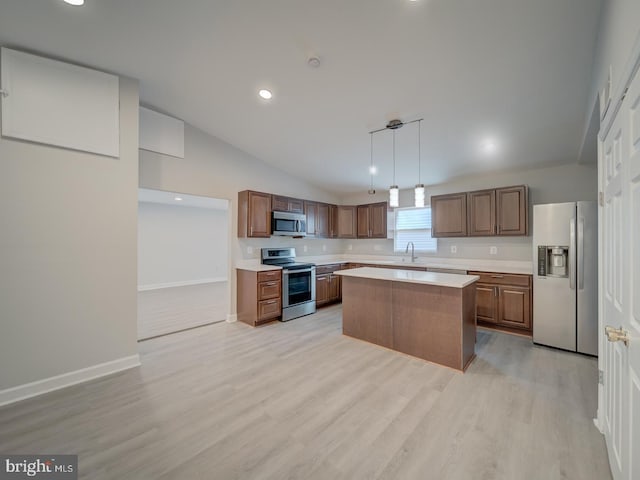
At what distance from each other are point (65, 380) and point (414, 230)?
5.52 metres

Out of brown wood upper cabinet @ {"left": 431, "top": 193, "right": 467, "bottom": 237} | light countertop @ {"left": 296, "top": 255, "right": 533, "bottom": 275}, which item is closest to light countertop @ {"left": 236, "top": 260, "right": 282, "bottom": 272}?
light countertop @ {"left": 296, "top": 255, "right": 533, "bottom": 275}

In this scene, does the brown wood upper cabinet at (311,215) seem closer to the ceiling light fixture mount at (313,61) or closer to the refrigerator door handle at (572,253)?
the ceiling light fixture mount at (313,61)

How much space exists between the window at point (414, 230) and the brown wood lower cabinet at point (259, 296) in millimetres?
2779

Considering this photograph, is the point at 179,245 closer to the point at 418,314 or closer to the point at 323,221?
the point at 323,221

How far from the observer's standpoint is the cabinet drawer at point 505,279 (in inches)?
141

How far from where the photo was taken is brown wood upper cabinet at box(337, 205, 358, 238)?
19.8 ft

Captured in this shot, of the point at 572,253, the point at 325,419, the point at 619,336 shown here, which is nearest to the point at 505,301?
the point at 572,253

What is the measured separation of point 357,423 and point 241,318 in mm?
2945

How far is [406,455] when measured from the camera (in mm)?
1642

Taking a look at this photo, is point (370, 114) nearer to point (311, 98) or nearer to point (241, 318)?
point (311, 98)

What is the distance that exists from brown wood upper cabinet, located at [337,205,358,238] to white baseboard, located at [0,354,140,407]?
14.3ft

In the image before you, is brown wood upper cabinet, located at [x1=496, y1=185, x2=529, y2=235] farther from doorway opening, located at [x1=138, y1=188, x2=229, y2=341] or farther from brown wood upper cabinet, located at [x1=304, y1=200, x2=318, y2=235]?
doorway opening, located at [x1=138, y1=188, x2=229, y2=341]

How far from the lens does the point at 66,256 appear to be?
8.22 feet

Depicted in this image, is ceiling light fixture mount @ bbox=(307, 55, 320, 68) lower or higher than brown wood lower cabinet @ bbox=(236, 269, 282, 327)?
higher
